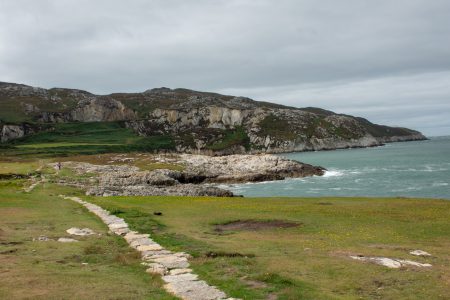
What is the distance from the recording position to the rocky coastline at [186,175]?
255 ft

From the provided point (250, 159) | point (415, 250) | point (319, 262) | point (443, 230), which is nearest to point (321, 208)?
point (443, 230)

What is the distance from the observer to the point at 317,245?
26750mm

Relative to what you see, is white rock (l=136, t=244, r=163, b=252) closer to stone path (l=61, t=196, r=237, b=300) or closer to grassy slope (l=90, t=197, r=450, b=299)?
stone path (l=61, t=196, r=237, b=300)

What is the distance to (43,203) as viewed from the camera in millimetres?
48375

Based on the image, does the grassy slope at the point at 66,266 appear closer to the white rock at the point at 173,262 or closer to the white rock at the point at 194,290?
the white rock at the point at 194,290

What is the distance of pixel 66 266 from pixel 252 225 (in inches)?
763

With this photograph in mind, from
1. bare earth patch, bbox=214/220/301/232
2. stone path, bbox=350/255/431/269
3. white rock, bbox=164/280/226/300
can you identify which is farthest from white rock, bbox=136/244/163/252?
stone path, bbox=350/255/431/269

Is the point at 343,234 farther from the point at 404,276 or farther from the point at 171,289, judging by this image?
the point at 171,289

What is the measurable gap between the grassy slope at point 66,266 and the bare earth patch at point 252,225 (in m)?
9.58

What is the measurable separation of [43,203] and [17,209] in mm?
6475

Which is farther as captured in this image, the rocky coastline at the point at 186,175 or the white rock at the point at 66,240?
the rocky coastline at the point at 186,175

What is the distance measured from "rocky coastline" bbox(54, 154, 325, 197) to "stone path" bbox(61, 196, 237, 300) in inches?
1673

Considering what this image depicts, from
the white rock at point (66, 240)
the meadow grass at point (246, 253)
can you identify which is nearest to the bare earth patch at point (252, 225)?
the meadow grass at point (246, 253)

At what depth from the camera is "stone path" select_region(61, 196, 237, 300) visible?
16.4 meters
